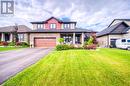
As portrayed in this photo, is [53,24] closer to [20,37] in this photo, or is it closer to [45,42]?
[45,42]

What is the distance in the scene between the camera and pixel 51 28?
4203 cm

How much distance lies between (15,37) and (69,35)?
15.2 m

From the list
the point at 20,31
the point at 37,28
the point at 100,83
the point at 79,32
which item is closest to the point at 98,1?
the point at 100,83

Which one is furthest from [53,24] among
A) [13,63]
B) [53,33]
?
[13,63]

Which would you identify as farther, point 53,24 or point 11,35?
point 11,35

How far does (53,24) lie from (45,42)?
A: 6.02m

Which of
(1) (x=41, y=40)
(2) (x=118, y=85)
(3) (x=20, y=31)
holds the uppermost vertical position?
(3) (x=20, y=31)

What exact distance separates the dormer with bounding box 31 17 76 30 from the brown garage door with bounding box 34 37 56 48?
441 cm

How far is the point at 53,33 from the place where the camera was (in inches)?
1540

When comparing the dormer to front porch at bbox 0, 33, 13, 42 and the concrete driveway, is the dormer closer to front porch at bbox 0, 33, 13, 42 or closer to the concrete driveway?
front porch at bbox 0, 33, 13, 42

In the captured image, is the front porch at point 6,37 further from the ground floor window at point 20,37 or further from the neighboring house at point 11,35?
the ground floor window at point 20,37

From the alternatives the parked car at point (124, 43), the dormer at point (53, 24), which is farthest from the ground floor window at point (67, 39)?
the parked car at point (124, 43)

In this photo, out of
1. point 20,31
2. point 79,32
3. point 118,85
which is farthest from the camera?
point 20,31

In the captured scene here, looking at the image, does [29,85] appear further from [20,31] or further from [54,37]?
[20,31]
